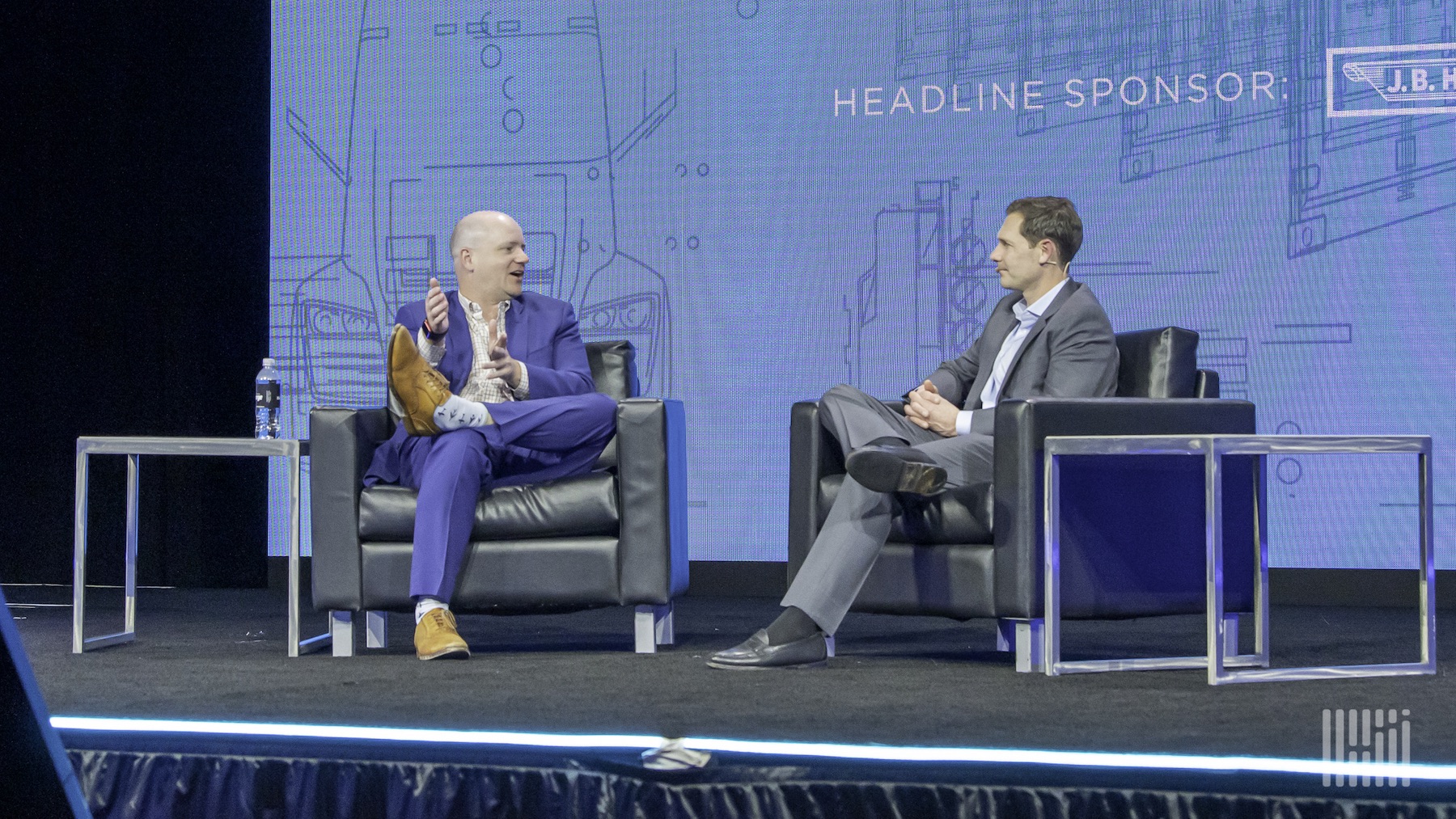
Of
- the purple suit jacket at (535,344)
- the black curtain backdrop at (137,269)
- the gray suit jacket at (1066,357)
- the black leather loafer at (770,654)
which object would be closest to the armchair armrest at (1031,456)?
the gray suit jacket at (1066,357)

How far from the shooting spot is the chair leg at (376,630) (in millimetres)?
3473

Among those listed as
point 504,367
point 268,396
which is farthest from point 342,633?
point 268,396

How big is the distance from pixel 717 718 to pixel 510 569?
1.13 metres

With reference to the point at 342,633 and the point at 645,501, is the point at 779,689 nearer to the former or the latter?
the point at 645,501

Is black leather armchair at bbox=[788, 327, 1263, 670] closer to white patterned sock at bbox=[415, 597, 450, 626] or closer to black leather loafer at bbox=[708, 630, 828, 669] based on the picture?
black leather loafer at bbox=[708, 630, 828, 669]

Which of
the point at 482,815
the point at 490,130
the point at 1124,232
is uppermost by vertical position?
the point at 490,130

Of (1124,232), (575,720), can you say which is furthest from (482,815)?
(1124,232)

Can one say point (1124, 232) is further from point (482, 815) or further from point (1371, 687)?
point (482, 815)

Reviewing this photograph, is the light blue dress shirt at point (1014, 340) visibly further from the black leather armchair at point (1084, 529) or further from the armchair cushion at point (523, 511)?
the armchair cushion at point (523, 511)

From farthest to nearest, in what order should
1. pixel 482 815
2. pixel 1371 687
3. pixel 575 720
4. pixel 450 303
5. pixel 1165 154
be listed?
pixel 1165 154 < pixel 450 303 < pixel 1371 687 < pixel 575 720 < pixel 482 815

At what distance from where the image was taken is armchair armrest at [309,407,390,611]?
10.8 feet

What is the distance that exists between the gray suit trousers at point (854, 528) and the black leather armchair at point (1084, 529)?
3.6 inches

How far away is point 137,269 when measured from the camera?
552 cm

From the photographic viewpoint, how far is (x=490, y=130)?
501 centimetres
